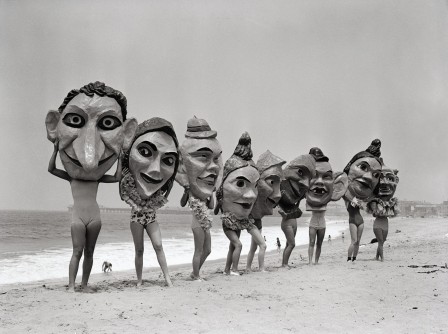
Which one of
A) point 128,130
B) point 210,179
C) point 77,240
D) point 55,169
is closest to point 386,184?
point 210,179

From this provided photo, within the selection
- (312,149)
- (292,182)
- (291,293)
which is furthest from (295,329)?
(312,149)

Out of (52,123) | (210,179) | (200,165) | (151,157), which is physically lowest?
(210,179)

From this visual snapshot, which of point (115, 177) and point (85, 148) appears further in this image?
point (115, 177)

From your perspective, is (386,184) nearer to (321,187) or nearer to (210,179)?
(321,187)

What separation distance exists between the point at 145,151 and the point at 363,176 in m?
6.02

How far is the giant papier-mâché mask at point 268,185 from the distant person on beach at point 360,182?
2231mm

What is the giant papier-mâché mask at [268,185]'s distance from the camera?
1023cm

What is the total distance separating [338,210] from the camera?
354 feet

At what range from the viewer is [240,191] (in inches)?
372

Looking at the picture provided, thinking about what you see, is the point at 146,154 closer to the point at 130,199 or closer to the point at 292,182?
the point at 130,199

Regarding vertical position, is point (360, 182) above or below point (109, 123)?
below

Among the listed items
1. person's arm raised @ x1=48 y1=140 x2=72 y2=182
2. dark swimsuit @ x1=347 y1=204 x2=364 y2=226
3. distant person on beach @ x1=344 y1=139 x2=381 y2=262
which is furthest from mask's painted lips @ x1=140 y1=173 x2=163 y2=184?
dark swimsuit @ x1=347 y1=204 x2=364 y2=226

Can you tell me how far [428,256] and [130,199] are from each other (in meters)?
8.40

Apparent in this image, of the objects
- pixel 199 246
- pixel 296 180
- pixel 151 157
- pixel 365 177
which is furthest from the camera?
pixel 365 177
